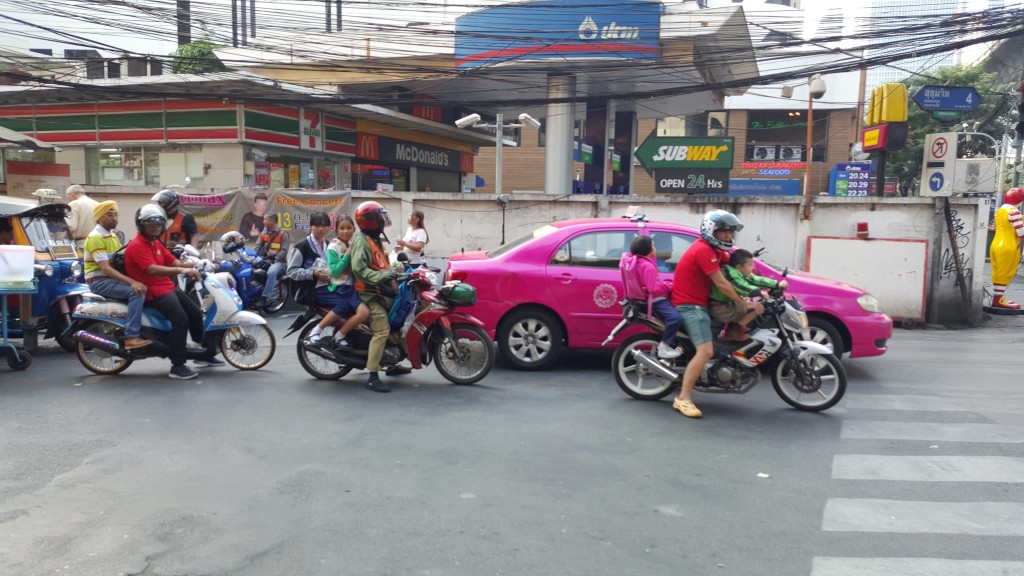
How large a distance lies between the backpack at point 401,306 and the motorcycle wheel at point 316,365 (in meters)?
0.66

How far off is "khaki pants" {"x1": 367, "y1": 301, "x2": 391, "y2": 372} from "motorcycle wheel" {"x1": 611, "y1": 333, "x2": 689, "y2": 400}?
2102 mm

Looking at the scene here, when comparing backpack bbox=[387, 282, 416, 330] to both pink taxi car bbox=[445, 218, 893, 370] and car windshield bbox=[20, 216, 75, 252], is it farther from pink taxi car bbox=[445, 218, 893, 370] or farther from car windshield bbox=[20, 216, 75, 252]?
car windshield bbox=[20, 216, 75, 252]

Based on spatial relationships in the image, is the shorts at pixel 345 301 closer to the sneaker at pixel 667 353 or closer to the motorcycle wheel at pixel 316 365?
the motorcycle wheel at pixel 316 365

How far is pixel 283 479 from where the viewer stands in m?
4.86

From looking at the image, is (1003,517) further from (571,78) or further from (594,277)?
(571,78)

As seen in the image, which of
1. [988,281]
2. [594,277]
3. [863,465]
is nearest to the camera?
[863,465]

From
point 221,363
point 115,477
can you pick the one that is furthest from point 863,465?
point 221,363

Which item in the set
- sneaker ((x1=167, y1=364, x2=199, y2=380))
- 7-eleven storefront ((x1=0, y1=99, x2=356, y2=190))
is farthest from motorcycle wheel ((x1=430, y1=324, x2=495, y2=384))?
7-eleven storefront ((x1=0, y1=99, x2=356, y2=190))

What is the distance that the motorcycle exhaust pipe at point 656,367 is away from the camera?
21.9 ft

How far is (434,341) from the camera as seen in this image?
293 inches

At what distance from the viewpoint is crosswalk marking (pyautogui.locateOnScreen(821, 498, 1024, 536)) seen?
428 centimetres

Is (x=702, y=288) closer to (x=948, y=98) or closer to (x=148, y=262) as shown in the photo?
(x=148, y=262)

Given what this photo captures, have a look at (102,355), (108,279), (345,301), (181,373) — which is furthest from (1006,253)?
(102,355)

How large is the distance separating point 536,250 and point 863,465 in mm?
4019
